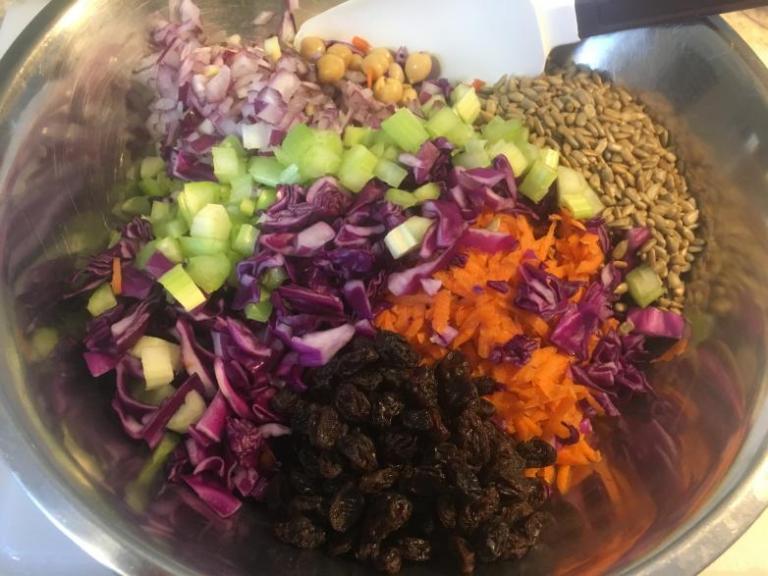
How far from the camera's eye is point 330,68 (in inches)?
72.8

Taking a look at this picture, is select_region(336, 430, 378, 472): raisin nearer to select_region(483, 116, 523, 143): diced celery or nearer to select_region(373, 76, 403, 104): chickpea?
select_region(483, 116, 523, 143): diced celery

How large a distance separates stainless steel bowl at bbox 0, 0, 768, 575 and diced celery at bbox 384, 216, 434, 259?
0.63m

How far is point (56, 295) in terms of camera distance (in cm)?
148

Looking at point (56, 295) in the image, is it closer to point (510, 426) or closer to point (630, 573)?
point (510, 426)

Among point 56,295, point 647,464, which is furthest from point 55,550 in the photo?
point 647,464

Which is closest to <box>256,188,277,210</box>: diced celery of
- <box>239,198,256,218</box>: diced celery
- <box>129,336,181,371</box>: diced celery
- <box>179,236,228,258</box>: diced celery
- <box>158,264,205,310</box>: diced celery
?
<box>239,198,256,218</box>: diced celery

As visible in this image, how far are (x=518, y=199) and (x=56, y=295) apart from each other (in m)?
1.07

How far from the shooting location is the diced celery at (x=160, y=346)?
146 cm

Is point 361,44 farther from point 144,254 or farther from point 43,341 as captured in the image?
point 43,341

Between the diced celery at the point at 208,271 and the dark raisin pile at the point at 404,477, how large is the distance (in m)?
0.36

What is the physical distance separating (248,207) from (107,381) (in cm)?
49

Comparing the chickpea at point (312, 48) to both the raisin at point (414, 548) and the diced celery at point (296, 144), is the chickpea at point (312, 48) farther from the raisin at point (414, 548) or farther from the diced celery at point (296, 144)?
the raisin at point (414, 548)

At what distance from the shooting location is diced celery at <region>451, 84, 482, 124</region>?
1.77 metres

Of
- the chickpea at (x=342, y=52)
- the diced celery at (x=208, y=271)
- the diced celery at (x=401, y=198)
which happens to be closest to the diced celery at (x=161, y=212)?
the diced celery at (x=208, y=271)
